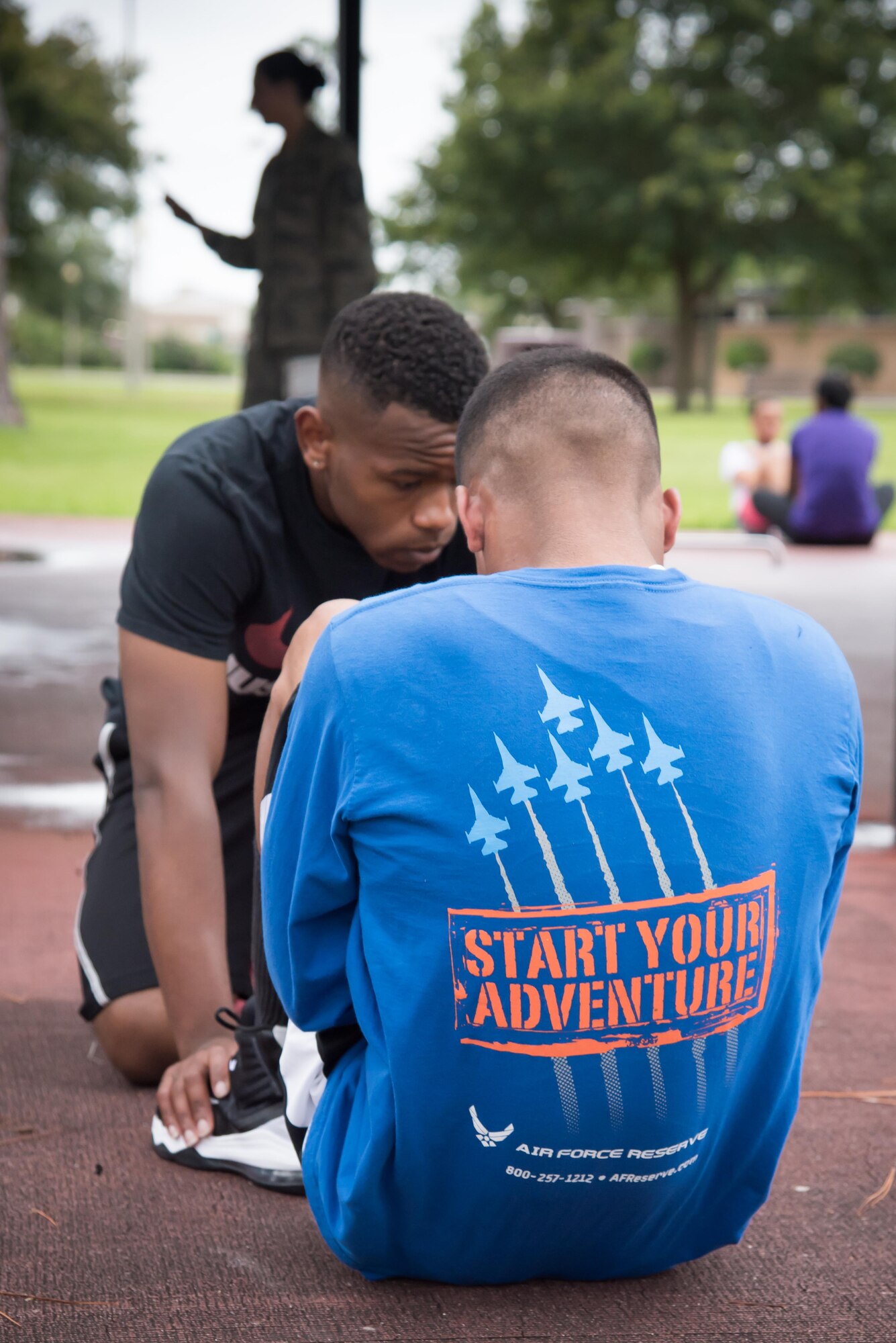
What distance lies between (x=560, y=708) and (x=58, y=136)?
30433mm

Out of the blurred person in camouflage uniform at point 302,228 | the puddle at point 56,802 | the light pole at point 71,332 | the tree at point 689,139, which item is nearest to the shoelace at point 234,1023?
the puddle at point 56,802

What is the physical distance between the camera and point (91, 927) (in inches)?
104

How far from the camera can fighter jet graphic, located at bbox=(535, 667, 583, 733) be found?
1439 mm

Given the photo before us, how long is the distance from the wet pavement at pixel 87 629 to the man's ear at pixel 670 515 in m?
3.10

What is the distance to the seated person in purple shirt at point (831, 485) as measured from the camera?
10844 millimetres

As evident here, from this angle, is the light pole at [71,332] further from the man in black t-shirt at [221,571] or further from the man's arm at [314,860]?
the man's arm at [314,860]

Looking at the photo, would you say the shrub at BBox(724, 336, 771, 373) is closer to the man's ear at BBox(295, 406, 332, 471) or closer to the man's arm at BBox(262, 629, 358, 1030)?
the man's ear at BBox(295, 406, 332, 471)

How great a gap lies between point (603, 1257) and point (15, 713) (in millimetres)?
4532

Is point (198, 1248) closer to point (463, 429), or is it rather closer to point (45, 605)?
point (463, 429)

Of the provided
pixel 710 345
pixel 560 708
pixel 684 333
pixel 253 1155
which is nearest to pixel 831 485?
pixel 253 1155

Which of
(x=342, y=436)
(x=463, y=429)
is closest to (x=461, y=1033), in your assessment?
(x=463, y=429)

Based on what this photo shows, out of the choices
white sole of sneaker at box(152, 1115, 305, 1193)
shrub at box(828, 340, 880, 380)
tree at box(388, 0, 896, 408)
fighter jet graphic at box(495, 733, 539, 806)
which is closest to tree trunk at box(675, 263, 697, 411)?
tree at box(388, 0, 896, 408)

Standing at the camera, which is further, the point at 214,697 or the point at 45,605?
the point at 45,605

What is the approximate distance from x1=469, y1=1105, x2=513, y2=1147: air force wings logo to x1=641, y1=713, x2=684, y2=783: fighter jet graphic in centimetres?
41
